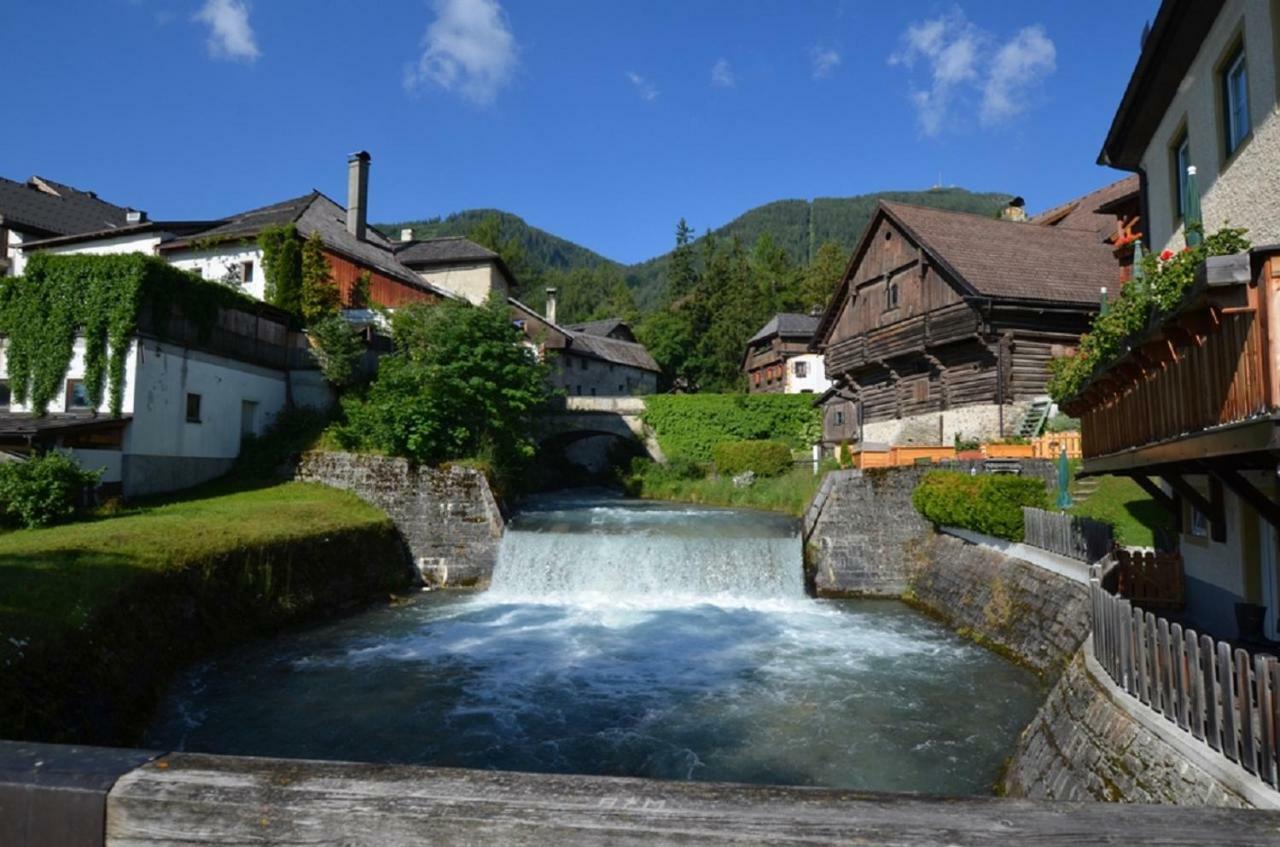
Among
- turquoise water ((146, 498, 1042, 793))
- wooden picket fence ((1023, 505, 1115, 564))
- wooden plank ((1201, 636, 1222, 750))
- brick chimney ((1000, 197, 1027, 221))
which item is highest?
brick chimney ((1000, 197, 1027, 221))

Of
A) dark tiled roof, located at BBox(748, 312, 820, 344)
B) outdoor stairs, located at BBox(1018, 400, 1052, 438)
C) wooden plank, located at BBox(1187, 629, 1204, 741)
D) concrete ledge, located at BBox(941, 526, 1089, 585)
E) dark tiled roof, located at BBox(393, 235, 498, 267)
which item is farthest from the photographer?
dark tiled roof, located at BBox(748, 312, 820, 344)

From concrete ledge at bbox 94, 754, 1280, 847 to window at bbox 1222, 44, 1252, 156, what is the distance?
1087 cm

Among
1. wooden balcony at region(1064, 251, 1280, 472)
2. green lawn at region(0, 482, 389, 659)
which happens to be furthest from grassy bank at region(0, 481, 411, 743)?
wooden balcony at region(1064, 251, 1280, 472)

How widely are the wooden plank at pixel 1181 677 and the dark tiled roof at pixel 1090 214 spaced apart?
1019 inches

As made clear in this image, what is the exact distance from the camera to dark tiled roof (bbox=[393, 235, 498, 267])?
142ft

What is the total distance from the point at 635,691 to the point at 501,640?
176 inches

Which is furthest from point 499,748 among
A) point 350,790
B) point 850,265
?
point 850,265

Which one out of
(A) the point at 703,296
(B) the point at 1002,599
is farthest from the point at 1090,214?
(A) the point at 703,296

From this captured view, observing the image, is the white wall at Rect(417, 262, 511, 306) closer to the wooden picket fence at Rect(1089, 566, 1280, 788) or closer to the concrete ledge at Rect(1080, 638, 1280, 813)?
the wooden picket fence at Rect(1089, 566, 1280, 788)

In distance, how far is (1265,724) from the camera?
4977 mm

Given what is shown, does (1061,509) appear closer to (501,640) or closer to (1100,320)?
(1100,320)

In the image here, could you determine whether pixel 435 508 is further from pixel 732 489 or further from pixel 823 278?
pixel 823 278

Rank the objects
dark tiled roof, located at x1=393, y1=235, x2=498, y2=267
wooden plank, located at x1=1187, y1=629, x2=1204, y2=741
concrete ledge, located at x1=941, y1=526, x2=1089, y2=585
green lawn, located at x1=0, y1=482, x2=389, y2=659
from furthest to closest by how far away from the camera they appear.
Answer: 1. dark tiled roof, located at x1=393, y1=235, x2=498, y2=267
2. concrete ledge, located at x1=941, y1=526, x2=1089, y2=585
3. green lawn, located at x1=0, y1=482, x2=389, y2=659
4. wooden plank, located at x1=1187, y1=629, x2=1204, y2=741

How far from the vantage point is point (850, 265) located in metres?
33.2
